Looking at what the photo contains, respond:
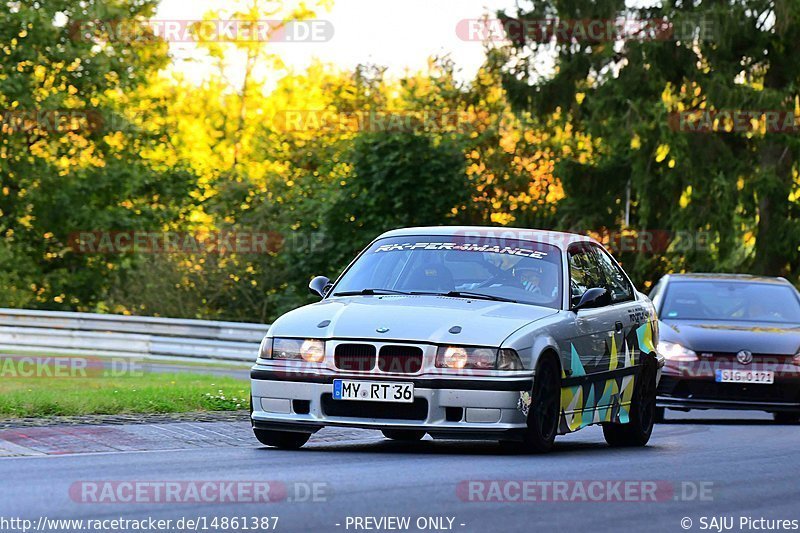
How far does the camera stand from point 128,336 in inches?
1126

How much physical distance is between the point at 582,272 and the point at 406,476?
3763 millimetres

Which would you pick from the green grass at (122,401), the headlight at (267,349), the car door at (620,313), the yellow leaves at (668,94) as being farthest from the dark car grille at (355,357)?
the yellow leaves at (668,94)

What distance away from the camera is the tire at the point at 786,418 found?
17567 millimetres

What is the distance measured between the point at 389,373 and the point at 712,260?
2757cm

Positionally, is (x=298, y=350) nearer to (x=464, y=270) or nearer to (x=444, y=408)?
(x=444, y=408)

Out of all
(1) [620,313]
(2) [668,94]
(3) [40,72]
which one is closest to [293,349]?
(1) [620,313]

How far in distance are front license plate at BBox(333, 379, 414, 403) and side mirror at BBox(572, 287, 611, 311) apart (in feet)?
5.95

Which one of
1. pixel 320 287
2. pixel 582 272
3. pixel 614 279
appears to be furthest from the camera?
pixel 614 279

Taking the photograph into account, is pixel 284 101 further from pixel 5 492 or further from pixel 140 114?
pixel 5 492

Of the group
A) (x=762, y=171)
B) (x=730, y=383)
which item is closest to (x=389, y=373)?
(x=730, y=383)

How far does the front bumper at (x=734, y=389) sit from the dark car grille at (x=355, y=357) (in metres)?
6.95

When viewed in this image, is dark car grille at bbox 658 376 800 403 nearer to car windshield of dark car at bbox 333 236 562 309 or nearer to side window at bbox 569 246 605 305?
side window at bbox 569 246 605 305

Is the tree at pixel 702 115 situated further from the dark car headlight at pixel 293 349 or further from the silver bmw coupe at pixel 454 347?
the dark car headlight at pixel 293 349

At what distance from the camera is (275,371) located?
10.9 m
